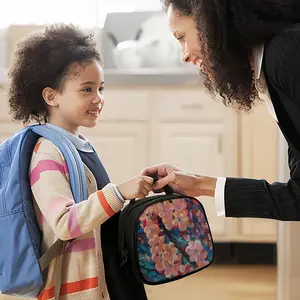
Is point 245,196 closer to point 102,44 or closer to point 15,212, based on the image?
point 15,212

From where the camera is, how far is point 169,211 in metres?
1.53

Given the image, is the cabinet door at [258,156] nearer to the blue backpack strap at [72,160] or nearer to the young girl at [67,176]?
the young girl at [67,176]

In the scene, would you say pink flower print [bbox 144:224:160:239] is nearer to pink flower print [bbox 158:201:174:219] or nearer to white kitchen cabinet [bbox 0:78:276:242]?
pink flower print [bbox 158:201:174:219]

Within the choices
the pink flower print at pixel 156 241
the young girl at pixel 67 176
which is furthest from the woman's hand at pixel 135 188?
the pink flower print at pixel 156 241

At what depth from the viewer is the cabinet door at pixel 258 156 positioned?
10.3 ft

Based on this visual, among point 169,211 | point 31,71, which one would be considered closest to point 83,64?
point 31,71

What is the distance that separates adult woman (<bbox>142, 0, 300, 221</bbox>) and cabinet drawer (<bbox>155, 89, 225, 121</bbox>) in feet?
5.41

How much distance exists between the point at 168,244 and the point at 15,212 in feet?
1.16

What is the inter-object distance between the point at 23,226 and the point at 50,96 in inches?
14.0

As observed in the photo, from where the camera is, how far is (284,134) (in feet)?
4.33

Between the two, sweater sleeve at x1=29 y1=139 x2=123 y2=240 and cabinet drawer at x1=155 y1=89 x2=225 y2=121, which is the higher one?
cabinet drawer at x1=155 y1=89 x2=225 y2=121

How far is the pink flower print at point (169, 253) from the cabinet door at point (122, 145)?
1.69 m

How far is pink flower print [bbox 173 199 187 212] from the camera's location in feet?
5.03

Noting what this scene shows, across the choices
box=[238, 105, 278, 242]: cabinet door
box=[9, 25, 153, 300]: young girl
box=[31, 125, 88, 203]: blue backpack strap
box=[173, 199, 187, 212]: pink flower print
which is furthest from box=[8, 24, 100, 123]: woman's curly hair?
box=[238, 105, 278, 242]: cabinet door
